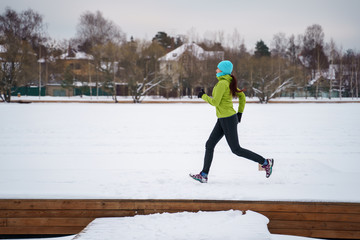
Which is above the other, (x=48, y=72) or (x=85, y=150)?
(x=48, y=72)

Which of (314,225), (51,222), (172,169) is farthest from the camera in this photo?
(172,169)

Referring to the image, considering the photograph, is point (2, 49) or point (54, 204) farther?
point (2, 49)

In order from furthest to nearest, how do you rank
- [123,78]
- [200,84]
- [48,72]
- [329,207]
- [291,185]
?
[48,72], [200,84], [123,78], [291,185], [329,207]

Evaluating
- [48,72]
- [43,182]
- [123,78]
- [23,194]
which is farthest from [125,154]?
[48,72]

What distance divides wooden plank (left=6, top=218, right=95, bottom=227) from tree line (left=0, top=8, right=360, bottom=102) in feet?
109

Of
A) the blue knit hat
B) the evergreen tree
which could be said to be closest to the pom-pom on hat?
the blue knit hat

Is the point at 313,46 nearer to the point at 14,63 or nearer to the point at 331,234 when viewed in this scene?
the point at 14,63

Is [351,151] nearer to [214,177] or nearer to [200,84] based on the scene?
[214,177]

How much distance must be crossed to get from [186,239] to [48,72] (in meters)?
54.7

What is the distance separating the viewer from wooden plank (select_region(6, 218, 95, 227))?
3287 mm

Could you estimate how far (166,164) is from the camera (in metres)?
5.77

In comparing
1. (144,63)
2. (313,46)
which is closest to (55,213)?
(144,63)

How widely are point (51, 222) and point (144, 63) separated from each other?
113ft

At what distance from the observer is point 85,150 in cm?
745
